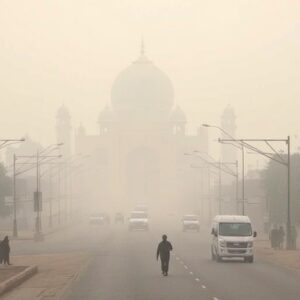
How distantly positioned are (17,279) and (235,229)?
15.7 meters

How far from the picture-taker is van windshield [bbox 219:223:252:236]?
48.9 meters

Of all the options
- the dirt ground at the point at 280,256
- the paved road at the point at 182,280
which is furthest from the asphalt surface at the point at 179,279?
the dirt ground at the point at 280,256

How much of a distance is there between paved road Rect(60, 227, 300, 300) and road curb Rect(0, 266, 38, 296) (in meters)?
1.81

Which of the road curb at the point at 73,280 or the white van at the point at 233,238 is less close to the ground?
the white van at the point at 233,238

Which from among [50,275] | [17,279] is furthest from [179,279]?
[17,279]

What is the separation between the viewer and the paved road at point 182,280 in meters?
30.6

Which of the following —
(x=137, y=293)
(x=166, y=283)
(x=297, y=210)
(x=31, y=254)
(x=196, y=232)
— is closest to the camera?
(x=137, y=293)

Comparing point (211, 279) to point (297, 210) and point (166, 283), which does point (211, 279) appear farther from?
point (297, 210)

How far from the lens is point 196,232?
9531 centimetres

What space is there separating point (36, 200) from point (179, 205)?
11457 cm

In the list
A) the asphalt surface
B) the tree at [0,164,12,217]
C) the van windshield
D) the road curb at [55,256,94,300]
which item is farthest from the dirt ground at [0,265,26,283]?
the tree at [0,164,12,217]

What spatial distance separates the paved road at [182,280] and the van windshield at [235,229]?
125 cm

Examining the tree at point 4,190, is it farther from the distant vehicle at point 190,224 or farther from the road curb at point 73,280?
the road curb at point 73,280

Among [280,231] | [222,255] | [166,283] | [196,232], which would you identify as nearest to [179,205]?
[196,232]
